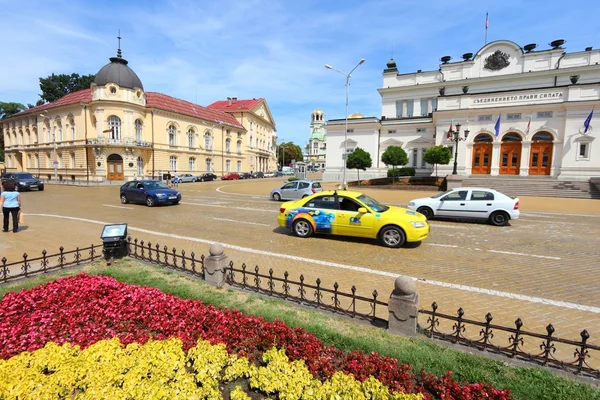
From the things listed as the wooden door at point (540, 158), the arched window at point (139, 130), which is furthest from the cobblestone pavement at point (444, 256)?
the arched window at point (139, 130)

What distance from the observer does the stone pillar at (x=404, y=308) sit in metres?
3.93

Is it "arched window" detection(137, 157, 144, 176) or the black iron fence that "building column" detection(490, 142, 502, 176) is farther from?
"arched window" detection(137, 157, 144, 176)

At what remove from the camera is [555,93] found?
94.5 feet

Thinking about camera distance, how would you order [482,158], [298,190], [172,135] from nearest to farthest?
[298,190]
[482,158]
[172,135]

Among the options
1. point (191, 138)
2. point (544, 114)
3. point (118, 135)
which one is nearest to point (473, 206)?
point (544, 114)

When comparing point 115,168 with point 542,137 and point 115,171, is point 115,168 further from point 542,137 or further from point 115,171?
point 542,137

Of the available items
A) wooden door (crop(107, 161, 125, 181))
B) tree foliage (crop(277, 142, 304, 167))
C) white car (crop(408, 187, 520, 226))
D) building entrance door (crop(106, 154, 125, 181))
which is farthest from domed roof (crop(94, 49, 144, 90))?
tree foliage (crop(277, 142, 304, 167))

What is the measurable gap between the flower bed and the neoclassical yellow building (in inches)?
1605

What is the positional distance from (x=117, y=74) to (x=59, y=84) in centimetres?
3928

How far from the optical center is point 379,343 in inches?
147

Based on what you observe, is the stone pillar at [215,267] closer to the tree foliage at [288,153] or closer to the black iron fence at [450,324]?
the black iron fence at [450,324]

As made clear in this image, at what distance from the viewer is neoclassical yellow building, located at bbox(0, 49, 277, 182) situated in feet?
134

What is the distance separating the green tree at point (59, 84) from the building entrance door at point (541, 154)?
263ft

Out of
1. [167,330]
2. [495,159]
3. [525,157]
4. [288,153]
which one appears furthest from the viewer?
[288,153]
